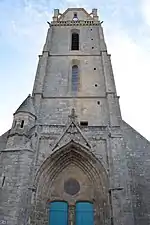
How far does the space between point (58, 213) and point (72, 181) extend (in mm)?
1470

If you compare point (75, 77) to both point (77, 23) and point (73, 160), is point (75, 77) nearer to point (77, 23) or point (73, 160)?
point (73, 160)

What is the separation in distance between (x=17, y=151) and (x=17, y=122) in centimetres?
178

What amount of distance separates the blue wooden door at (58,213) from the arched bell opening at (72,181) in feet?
0.56

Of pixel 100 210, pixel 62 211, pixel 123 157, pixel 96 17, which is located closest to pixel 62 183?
pixel 62 211

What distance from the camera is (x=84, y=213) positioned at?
1047cm

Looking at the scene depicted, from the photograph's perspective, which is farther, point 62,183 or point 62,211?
point 62,183

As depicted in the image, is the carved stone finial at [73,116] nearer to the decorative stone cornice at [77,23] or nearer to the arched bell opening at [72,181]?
the arched bell opening at [72,181]

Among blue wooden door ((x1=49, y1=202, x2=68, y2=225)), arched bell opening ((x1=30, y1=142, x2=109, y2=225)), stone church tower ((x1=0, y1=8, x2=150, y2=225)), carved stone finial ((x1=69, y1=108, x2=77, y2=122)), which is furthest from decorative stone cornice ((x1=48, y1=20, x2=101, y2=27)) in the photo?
blue wooden door ((x1=49, y1=202, x2=68, y2=225))

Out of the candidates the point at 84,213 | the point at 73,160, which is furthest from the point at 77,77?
the point at 84,213

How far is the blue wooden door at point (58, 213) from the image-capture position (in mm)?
10280

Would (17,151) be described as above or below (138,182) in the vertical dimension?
above

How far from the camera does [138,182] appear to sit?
1099 cm

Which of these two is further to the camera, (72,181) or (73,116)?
(73,116)

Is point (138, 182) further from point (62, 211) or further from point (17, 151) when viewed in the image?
point (17, 151)
